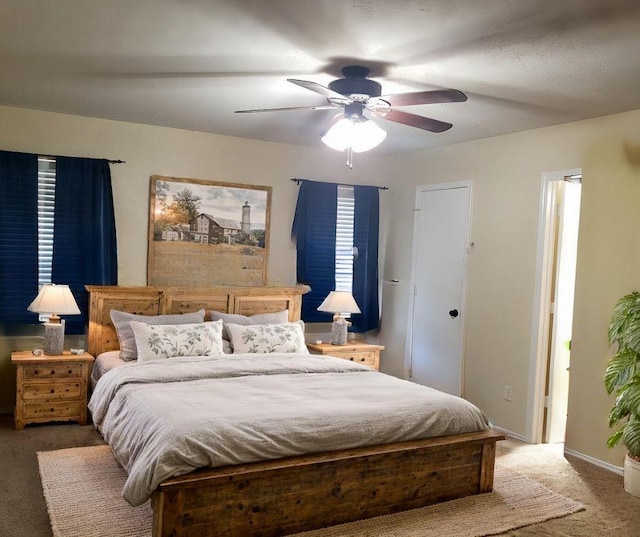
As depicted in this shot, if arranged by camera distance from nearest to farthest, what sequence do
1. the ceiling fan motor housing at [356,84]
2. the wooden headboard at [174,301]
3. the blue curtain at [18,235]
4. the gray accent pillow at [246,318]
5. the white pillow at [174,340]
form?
the ceiling fan motor housing at [356,84]
the white pillow at [174,340]
the blue curtain at [18,235]
the wooden headboard at [174,301]
the gray accent pillow at [246,318]

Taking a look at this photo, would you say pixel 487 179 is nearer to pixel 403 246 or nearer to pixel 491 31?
pixel 403 246

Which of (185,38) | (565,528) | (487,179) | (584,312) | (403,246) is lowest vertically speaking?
(565,528)

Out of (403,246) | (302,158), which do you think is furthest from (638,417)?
(302,158)

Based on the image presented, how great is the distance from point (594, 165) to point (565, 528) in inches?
98.8

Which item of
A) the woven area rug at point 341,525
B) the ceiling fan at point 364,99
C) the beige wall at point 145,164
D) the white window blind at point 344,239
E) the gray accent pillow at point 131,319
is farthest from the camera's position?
the white window blind at point 344,239

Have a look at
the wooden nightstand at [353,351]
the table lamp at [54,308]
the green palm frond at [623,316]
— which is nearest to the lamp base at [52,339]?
the table lamp at [54,308]

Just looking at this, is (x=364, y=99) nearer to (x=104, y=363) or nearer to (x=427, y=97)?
(x=427, y=97)

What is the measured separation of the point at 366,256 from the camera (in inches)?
243

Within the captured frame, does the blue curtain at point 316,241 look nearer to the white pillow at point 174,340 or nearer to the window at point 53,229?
the white pillow at point 174,340

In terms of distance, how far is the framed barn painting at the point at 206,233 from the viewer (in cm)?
533

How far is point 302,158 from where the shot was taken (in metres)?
5.95

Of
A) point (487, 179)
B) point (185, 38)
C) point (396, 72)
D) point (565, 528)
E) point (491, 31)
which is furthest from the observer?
point (487, 179)

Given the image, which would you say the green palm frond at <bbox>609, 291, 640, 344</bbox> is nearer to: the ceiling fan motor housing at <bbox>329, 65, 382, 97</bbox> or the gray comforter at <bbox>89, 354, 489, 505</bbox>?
the gray comforter at <bbox>89, 354, 489, 505</bbox>

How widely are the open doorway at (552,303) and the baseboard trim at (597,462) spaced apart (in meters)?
0.34
